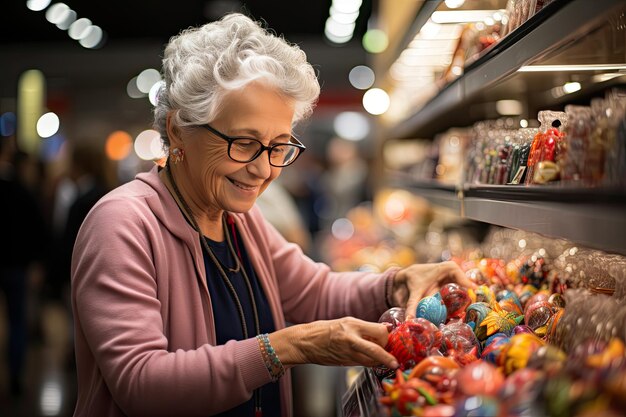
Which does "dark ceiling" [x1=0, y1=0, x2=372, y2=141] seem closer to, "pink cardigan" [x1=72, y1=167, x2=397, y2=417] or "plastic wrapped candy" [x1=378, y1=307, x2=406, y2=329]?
"pink cardigan" [x1=72, y1=167, x2=397, y2=417]

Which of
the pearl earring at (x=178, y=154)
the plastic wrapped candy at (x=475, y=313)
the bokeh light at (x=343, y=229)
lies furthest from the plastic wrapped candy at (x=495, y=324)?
the bokeh light at (x=343, y=229)

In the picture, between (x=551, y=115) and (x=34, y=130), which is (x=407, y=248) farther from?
(x=34, y=130)

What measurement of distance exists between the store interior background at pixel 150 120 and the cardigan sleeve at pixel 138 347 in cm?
85

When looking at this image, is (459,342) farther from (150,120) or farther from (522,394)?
(150,120)

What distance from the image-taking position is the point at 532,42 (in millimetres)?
1646

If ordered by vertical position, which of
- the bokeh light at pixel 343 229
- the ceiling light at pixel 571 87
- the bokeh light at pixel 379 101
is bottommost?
the bokeh light at pixel 343 229

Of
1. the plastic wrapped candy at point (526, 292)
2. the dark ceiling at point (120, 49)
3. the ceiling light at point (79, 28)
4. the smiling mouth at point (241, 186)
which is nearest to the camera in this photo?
the smiling mouth at point (241, 186)

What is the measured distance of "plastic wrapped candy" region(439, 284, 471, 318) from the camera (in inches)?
79.1

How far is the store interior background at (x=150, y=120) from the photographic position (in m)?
4.57

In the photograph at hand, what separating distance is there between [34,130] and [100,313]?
47.9ft

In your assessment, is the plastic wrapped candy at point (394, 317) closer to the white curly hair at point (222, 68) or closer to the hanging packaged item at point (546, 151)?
the hanging packaged item at point (546, 151)

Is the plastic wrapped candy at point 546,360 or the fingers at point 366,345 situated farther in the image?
the fingers at point 366,345

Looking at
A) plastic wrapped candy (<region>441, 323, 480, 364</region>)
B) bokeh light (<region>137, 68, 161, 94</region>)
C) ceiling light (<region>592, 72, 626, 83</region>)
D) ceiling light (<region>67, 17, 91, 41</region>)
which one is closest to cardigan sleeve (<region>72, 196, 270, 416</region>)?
plastic wrapped candy (<region>441, 323, 480, 364</region>)

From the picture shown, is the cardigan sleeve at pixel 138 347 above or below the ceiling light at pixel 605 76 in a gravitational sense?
below
